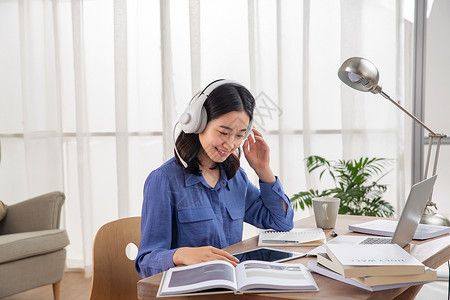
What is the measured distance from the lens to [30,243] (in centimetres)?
293

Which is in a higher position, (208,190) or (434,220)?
(208,190)

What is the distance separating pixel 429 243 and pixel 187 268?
0.78 meters

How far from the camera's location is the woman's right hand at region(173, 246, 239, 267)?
4.00 feet

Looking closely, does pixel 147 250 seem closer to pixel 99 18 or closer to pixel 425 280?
pixel 425 280

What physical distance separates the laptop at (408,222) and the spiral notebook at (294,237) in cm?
6

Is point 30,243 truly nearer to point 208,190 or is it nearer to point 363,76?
point 208,190

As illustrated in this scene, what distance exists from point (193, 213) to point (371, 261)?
0.59m

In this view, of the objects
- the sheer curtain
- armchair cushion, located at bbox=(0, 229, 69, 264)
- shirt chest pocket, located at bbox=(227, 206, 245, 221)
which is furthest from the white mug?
armchair cushion, located at bbox=(0, 229, 69, 264)

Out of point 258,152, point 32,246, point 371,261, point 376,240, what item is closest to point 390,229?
point 376,240

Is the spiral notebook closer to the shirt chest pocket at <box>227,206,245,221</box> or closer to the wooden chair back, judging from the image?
the shirt chest pocket at <box>227,206,245,221</box>

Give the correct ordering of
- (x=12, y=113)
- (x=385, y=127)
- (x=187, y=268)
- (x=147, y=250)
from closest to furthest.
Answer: (x=187, y=268)
(x=147, y=250)
(x=385, y=127)
(x=12, y=113)

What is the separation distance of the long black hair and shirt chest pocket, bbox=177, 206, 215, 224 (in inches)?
4.6

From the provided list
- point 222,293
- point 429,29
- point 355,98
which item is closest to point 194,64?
point 355,98

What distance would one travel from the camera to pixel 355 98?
126 inches
